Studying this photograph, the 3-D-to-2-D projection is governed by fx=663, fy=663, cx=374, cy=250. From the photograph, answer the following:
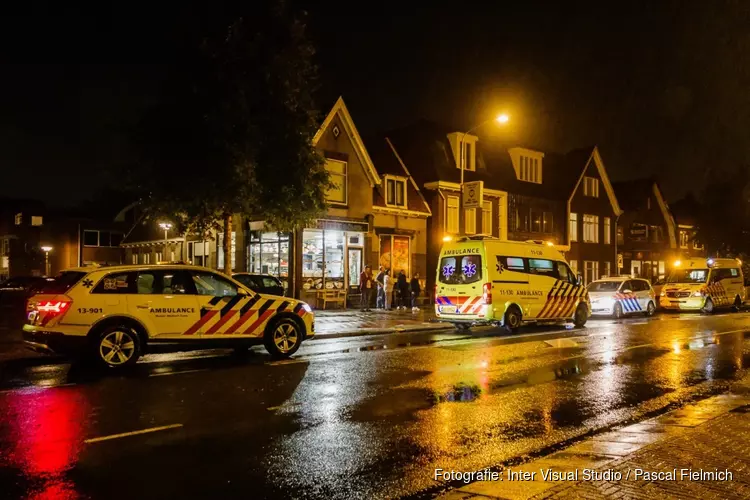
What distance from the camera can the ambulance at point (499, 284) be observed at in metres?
17.8

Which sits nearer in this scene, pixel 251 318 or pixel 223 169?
pixel 251 318

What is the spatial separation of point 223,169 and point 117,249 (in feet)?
144

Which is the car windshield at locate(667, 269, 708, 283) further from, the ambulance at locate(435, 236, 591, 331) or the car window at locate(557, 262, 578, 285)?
the ambulance at locate(435, 236, 591, 331)

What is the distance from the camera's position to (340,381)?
10281 mm

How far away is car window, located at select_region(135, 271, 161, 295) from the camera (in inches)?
457

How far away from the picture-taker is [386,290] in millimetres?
26734

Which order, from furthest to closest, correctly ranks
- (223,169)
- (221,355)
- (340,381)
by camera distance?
1. (223,169)
2. (221,355)
3. (340,381)

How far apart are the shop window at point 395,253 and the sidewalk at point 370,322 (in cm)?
531

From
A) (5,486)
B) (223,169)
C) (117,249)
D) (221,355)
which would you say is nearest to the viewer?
(5,486)

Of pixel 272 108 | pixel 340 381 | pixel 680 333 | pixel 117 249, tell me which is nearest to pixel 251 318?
pixel 340 381

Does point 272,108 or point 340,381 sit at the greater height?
point 272,108

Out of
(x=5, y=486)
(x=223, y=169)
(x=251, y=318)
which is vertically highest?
(x=223, y=169)

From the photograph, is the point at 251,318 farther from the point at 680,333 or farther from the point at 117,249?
the point at 117,249

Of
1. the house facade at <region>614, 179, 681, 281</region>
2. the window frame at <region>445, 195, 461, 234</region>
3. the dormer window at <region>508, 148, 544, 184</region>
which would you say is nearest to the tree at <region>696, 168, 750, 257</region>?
the house facade at <region>614, 179, 681, 281</region>
